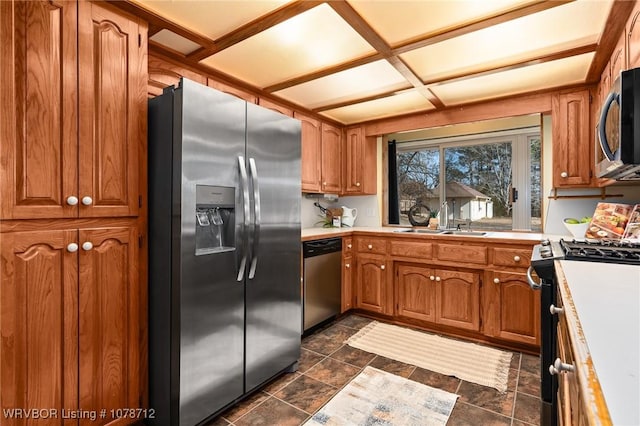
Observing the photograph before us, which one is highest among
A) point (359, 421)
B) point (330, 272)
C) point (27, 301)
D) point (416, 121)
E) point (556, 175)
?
point (416, 121)

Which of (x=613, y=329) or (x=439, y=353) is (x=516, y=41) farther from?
(x=439, y=353)

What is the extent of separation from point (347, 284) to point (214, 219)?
6.31 ft

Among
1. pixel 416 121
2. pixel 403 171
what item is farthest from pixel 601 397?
pixel 403 171

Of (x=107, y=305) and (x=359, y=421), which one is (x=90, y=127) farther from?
(x=359, y=421)

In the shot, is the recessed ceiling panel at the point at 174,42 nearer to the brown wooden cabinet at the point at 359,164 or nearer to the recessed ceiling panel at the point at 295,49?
the recessed ceiling panel at the point at 295,49

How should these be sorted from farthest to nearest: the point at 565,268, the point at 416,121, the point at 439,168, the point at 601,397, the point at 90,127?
the point at 439,168 < the point at 416,121 < the point at 90,127 < the point at 565,268 < the point at 601,397

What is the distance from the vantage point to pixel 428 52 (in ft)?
7.09

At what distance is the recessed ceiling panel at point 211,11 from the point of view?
1.67 m

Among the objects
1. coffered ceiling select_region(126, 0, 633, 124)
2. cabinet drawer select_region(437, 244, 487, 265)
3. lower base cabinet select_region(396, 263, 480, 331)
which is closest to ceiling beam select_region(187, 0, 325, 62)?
coffered ceiling select_region(126, 0, 633, 124)

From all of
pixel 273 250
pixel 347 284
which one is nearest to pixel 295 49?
pixel 273 250

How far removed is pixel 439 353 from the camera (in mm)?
2627

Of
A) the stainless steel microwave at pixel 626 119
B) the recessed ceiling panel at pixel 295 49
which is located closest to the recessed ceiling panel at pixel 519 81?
the recessed ceiling panel at pixel 295 49

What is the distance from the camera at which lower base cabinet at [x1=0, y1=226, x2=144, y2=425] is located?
1338mm

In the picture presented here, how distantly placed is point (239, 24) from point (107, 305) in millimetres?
1653
